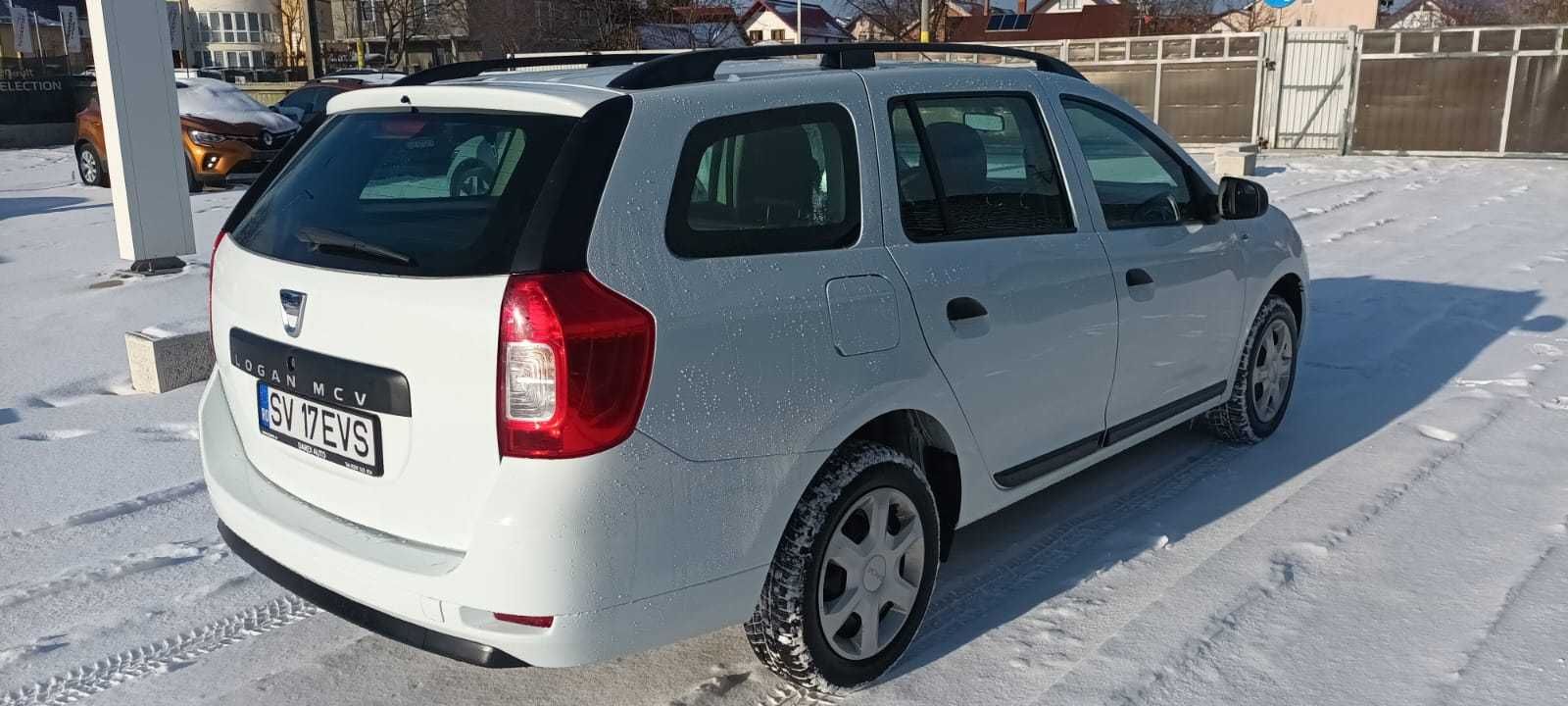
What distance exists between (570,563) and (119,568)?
229 cm

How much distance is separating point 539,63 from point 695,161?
130 centimetres

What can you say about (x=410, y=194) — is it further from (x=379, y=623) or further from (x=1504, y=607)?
(x=1504, y=607)

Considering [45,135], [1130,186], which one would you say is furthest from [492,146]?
[45,135]

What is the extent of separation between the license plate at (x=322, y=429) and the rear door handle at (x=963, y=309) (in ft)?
5.07

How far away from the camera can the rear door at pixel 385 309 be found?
8.53 ft

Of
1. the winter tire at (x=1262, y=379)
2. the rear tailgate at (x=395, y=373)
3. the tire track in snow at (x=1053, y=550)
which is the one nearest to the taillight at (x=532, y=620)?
the rear tailgate at (x=395, y=373)

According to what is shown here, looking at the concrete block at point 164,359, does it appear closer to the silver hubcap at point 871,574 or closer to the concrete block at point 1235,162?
the silver hubcap at point 871,574

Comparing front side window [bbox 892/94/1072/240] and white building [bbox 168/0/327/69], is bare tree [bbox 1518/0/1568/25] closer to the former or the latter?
front side window [bbox 892/94/1072/240]

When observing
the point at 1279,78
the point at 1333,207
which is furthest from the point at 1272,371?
the point at 1279,78

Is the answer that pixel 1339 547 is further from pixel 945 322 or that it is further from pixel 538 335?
pixel 538 335

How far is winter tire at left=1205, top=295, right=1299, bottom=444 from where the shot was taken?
16.6 feet

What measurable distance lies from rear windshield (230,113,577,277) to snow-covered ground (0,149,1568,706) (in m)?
1.23

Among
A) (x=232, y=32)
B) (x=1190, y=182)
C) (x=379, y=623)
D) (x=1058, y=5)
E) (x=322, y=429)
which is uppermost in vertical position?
(x=1058, y=5)

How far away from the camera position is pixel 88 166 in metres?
16.1
